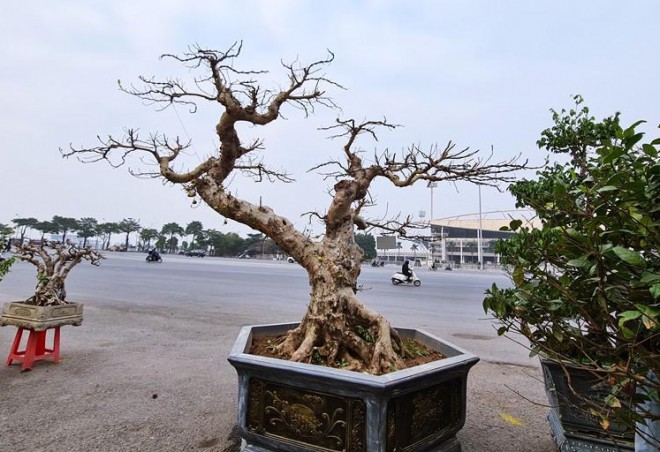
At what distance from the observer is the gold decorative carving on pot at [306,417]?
1529 millimetres

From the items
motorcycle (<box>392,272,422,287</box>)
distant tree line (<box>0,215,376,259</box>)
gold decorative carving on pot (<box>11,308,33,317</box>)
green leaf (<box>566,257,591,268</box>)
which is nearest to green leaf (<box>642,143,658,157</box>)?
green leaf (<box>566,257,591,268</box>)

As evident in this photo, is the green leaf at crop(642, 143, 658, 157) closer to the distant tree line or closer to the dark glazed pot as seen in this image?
the dark glazed pot

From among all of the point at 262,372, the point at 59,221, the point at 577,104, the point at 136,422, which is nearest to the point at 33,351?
the point at 136,422

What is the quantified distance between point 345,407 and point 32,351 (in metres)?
3.32

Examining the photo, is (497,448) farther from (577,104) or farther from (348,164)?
(577,104)

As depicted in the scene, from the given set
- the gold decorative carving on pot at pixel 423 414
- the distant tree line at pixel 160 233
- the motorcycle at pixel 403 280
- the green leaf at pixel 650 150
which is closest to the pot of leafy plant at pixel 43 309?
the gold decorative carving on pot at pixel 423 414

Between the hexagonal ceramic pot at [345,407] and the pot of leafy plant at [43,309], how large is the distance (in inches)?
99.6

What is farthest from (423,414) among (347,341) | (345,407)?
(347,341)

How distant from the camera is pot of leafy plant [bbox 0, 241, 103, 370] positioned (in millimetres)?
3266

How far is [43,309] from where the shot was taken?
3.24 m

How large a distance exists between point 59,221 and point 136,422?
7766cm

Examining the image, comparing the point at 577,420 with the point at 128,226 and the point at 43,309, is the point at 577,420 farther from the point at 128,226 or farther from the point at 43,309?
the point at 128,226

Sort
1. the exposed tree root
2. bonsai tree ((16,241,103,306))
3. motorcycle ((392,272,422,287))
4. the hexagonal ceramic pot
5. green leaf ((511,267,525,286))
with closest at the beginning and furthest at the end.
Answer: green leaf ((511,267,525,286)), the hexagonal ceramic pot, the exposed tree root, bonsai tree ((16,241,103,306)), motorcycle ((392,272,422,287))

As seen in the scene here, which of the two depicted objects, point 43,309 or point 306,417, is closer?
point 306,417
